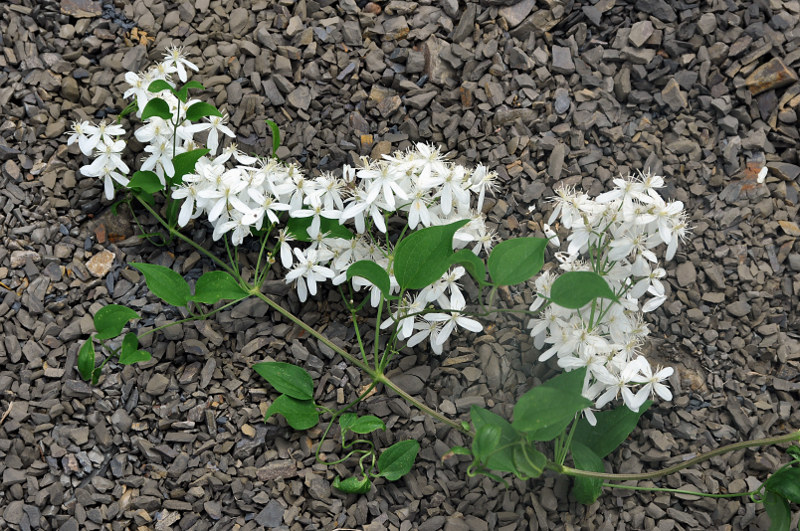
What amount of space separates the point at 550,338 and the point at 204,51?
120cm

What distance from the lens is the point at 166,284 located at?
1.64 metres

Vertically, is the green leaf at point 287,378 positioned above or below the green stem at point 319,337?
below

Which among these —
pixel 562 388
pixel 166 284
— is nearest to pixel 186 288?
pixel 166 284

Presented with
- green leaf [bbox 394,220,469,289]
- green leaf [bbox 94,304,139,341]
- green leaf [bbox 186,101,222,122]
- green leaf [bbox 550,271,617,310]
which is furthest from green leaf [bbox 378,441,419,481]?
green leaf [bbox 186,101,222,122]

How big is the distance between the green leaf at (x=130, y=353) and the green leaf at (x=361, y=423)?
465 millimetres

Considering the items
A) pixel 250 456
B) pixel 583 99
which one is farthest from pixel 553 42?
pixel 250 456

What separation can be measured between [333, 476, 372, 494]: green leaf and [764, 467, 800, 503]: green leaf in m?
0.83

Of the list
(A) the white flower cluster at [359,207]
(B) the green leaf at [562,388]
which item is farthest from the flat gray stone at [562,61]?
(B) the green leaf at [562,388]

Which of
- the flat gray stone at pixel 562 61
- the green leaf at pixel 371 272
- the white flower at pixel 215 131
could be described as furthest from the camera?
the flat gray stone at pixel 562 61

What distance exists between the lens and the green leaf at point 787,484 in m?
1.41

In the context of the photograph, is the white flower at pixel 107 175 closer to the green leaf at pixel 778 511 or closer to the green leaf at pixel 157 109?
the green leaf at pixel 157 109

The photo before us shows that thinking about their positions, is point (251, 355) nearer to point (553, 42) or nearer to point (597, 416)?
point (597, 416)

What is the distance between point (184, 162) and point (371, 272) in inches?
22.7

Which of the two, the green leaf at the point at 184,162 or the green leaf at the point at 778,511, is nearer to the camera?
the green leaf at the point at 778,511
